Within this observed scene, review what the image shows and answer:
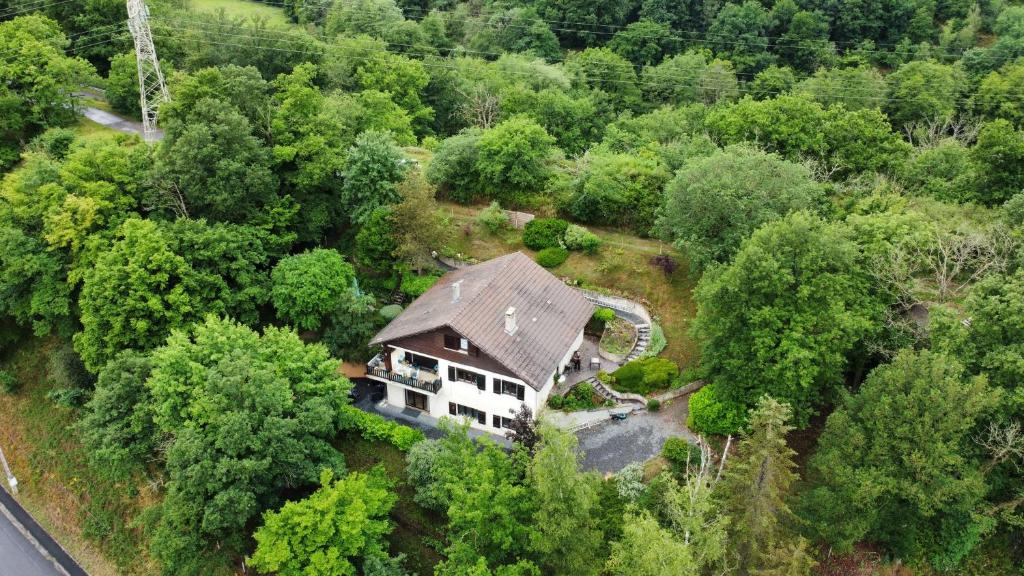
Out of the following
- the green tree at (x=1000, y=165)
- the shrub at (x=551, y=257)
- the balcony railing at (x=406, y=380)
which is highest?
the green tree at (x=1000, y=165)

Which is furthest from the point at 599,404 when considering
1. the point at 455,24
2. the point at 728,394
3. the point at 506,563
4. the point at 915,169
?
the point at 455,24

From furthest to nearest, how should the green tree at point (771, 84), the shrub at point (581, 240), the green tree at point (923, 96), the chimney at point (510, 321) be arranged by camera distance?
the green tree at point (771, 84) → the green tree at point (923, 96) → the shrub at point (581, 240) → the chimney at point (510, 321)

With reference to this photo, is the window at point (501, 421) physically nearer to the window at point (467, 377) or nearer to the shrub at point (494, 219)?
the window at point (467, 377)

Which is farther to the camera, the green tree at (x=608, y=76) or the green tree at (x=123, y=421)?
the green tree at (x=608, y=76)

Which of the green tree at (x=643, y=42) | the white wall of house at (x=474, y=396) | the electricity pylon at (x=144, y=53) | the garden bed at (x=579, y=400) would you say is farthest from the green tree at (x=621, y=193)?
the green tree at (x=643, y=42)

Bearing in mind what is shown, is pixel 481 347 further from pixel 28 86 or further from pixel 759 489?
pixel 28 86

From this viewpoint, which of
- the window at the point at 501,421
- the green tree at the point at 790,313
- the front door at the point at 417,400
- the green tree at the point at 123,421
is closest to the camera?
the green tree at the point at 790,313

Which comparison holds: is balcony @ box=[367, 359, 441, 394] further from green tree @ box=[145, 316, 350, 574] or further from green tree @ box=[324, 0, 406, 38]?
green tree @ box=[324, 0, 406, 38]
